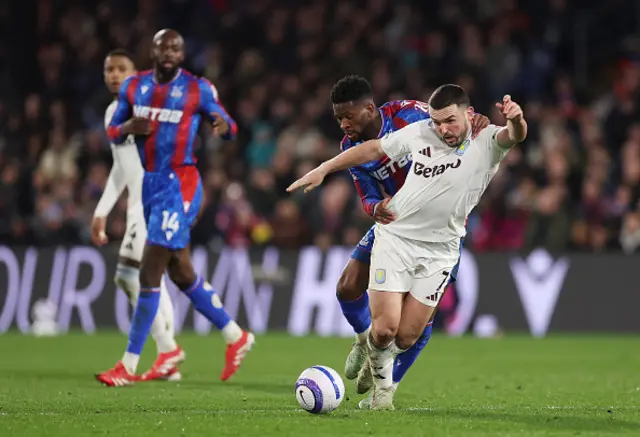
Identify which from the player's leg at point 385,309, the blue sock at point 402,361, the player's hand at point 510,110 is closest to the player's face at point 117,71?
the player's leg at point 385,309

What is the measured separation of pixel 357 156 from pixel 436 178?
0.58 meters

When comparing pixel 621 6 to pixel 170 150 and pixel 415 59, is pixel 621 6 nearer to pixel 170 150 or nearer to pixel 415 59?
pixel 415 59

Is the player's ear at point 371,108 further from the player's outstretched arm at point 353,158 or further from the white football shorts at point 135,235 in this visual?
the white football shorts at point 135,235

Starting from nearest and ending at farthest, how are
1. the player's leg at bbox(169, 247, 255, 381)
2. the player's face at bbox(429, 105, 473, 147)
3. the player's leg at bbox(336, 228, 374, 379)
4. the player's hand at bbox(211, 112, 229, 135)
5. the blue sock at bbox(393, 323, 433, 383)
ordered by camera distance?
the player's face at bbox(429, 105, 473, 147), the blue sock at bbox(393, 323, 433, 383), the player's leg at bbox(336, 228, 374, 379), the player's hand at bbox(211, 112, 229, 135), the player's leg at bbox(169, 247, 255, 381)

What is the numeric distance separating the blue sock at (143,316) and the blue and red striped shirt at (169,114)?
1001mm

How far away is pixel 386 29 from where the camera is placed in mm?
21453

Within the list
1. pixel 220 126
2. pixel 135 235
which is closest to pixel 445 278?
pixel 220 126

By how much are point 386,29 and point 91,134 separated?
525 centimetres

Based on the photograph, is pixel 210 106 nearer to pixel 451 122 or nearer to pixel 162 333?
pixel 162 333

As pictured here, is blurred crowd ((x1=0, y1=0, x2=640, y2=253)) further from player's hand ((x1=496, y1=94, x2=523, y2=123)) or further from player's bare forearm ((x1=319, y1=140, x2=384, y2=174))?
player's hand ((x1=496, y1=94, x2=523, y2=123))

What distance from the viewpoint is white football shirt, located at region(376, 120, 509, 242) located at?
804cm

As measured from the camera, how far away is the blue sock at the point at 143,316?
10133 mm

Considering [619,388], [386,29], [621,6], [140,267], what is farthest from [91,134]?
[619,388]

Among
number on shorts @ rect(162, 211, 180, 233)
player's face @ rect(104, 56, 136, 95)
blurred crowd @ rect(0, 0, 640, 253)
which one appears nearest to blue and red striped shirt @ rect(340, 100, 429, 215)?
number on shorts @ rect(162, 211, 180, 233)
